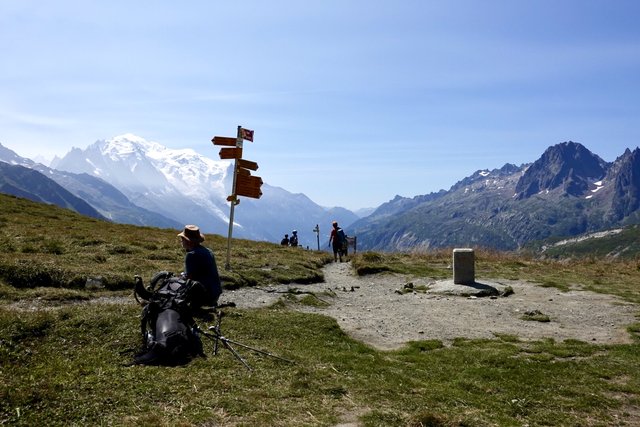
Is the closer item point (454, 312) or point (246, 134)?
point (454, 312)

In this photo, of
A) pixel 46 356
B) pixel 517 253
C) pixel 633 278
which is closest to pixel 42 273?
pixel 46 356

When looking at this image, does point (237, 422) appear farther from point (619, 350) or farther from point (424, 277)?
point (424, 277)

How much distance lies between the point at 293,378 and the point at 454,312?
10603mm

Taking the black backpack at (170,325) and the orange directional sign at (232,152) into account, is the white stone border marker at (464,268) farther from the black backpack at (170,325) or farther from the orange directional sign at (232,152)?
the black backpack at (170,325)

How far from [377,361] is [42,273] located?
12.0 meters

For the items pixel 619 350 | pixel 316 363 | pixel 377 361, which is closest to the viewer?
pixel 316 363

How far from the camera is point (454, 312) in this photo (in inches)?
707

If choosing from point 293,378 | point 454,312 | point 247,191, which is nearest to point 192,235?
point 293,378

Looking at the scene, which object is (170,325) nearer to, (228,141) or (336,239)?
(228,141)

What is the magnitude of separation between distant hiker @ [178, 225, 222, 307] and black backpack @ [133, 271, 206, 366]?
110 cm

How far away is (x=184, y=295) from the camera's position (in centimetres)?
1040

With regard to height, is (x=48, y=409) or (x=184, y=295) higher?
(x=184, y=295)

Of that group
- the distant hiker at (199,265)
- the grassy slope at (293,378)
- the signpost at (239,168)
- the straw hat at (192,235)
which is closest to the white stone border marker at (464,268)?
the grassy slope at (293,378)

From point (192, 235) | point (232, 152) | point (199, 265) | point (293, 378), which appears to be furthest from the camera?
point (232, 152)
